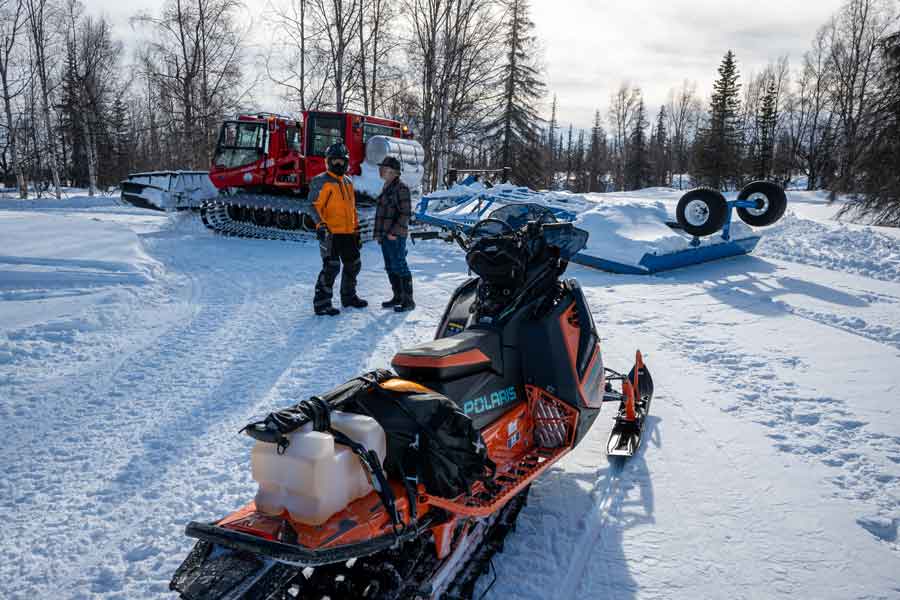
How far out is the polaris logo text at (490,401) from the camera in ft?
8.00

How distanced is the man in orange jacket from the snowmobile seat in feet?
12.5

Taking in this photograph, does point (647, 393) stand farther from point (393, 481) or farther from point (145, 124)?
point (145, 124)

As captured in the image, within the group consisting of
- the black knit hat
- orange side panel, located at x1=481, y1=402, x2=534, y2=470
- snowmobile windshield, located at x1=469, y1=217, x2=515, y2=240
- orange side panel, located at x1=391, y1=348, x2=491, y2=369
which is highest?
the black knit hat

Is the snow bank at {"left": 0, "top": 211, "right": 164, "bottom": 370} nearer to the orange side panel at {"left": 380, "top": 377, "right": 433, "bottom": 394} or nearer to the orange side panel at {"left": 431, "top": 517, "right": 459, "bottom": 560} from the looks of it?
the orange side panel at {"left": 380, "top": 377, "right": 433, "bottom": 394}

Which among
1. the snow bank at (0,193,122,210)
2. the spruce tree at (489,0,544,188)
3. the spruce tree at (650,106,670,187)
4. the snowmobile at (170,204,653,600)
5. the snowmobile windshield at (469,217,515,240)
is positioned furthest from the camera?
the spruce tree at (650,106,670,187)

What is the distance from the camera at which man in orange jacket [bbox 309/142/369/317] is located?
6113 mm

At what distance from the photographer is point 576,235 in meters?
3.32

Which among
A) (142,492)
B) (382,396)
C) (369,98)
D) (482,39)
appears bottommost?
(142,492)

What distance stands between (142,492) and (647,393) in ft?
10.3

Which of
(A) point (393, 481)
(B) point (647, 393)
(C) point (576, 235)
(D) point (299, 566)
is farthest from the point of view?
(B) point (647, 393)

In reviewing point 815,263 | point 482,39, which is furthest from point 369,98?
point 815,263

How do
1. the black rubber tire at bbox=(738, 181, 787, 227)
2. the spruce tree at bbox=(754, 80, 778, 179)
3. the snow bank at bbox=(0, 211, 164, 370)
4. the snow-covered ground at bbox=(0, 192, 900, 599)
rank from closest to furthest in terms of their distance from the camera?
the snow-covered ground at bbox=(0, 192, 900, 599) → the snow bank at bbox=(0, 211, 164, 370) → the black rubber tire at bbox=(738, 181, 787, 227) → the spruce tree at bbox=(754, 80, 778, 179)

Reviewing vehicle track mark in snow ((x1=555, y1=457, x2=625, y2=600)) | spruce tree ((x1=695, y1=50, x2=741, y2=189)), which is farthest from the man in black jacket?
spruce tree ((x1=695, y1=50, x2=741, y2=189))

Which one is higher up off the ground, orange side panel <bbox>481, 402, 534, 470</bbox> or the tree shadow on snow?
the tree shadow on snow
